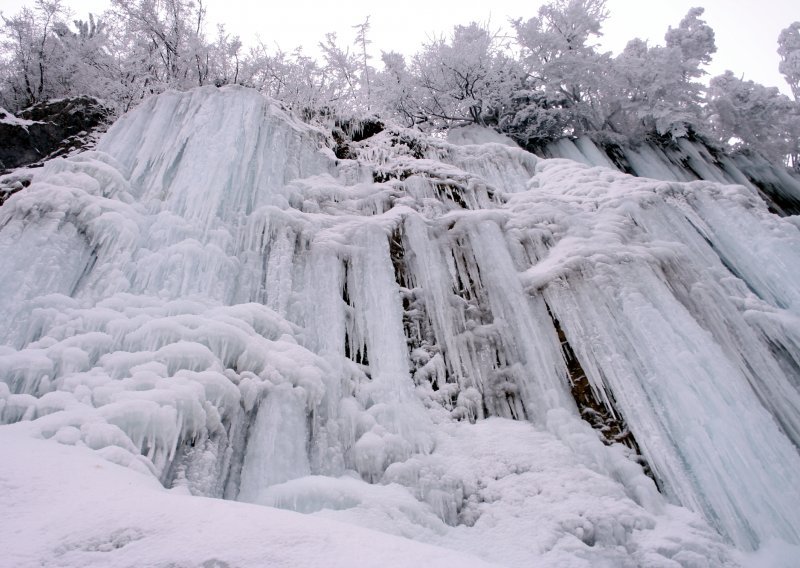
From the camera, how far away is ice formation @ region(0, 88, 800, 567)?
3.55m

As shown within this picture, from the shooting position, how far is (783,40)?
1966 cm

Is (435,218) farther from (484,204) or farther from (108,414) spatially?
(108,414)

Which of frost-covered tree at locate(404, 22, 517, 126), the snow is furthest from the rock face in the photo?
frost-covered tree at locate(404, 22, 517, 126)

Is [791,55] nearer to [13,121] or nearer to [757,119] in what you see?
[757,119]

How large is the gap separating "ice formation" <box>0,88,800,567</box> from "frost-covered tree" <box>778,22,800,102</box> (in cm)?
1782

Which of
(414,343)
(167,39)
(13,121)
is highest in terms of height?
(167,39)

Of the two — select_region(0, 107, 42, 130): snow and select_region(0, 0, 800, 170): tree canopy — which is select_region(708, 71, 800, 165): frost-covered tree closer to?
select_region(0, 0, 800, 170): tree canopy

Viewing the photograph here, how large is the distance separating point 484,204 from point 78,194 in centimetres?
559

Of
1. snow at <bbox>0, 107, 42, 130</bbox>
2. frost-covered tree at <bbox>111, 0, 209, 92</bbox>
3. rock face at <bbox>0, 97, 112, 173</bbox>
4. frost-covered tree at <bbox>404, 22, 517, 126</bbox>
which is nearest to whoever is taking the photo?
rock face at <bbox>0, 97, 112, 173</bbox>

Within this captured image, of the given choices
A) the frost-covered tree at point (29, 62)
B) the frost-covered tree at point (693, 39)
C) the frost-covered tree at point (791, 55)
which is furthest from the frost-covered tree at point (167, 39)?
the frost-covered tree at point (791, 55)

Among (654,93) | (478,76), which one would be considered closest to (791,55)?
(654,93)

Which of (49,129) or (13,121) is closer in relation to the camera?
(13,121)

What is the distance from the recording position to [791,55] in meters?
18.6

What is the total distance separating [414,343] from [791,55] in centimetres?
2304
